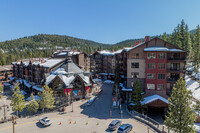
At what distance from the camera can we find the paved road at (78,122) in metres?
28.4

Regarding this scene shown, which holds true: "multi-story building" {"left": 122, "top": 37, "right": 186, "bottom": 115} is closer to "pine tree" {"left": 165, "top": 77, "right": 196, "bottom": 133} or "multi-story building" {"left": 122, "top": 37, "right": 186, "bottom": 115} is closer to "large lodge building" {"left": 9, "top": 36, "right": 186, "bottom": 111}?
"large lodge building" {"left": 9, "top": 36, "right": 186, "bottom": 111}

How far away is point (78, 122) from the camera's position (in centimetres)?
3203

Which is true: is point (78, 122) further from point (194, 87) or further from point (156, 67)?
point (194, 87)

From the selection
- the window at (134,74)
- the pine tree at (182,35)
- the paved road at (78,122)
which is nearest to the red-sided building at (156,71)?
the window at (134,74)

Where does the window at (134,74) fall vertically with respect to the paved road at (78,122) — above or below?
above

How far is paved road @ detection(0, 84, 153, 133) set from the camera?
2839 centimetres

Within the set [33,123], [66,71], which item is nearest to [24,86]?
[66,71]

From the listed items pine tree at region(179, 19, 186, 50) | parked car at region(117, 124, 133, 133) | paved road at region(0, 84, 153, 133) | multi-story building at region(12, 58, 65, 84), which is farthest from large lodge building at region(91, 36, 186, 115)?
pine tree at region(179, 19, 186, 50)

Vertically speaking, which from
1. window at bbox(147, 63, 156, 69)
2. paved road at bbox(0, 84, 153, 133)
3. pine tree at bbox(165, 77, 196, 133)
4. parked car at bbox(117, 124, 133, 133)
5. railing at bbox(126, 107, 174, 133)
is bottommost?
paved road at bbox(0, 84, 153, 133)

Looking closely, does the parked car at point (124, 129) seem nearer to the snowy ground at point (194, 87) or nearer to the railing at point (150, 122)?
the railing at point (150, 122)

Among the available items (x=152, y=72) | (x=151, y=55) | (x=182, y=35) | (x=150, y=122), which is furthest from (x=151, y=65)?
(x=182, y=35)

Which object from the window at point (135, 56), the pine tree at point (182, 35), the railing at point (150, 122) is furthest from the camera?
the pine tree at point (182, 35)

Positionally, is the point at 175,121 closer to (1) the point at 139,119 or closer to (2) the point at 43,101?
(1) the point at 139,119

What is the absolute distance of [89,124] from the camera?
101 feet
